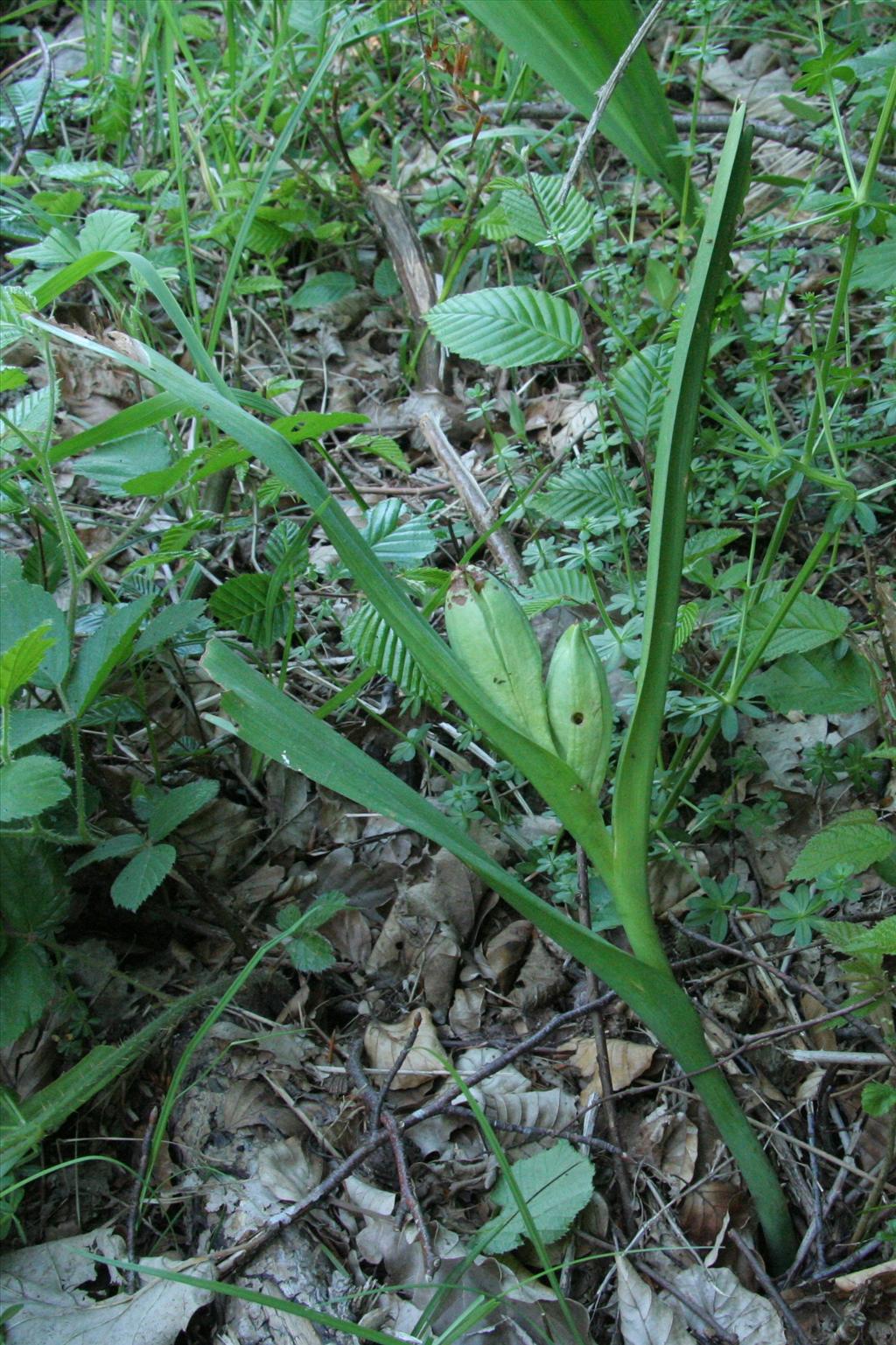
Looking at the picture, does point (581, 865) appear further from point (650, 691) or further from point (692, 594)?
point (692, 594)

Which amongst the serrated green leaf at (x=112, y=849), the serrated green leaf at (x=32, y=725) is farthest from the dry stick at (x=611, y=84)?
the serrated green leaf at (x=112, y=849)

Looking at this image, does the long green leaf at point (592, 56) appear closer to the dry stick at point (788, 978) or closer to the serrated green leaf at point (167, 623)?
the serrated green leaf at point (167, 623)

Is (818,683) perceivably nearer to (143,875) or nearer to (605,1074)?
(605,1074)

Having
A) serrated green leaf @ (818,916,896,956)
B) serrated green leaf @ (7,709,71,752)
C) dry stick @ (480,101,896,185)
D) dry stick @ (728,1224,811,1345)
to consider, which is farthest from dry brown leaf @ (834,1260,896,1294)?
dry stick @ (480,101,896,185)

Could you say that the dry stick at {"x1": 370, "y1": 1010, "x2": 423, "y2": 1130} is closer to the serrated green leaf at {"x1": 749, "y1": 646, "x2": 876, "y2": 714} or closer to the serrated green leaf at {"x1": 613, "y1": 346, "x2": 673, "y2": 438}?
the serrated green leaf at {"x1": 749, "y1": 646, "x2": 876, "y2": 714}

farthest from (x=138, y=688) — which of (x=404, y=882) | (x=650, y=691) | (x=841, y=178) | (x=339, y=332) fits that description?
(x=841, y=178)
